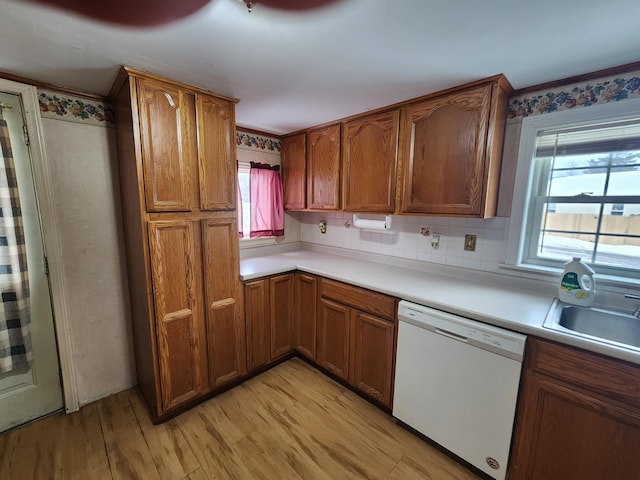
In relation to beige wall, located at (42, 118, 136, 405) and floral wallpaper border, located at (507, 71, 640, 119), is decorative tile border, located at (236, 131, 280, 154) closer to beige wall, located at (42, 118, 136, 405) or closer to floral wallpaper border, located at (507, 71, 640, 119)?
beige wall, located at (42, 118, 136, 405)

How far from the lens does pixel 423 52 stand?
1.26 m

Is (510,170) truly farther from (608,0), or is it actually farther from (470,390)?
(470,390)

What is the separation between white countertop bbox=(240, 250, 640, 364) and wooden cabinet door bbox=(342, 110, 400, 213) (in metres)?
0.52

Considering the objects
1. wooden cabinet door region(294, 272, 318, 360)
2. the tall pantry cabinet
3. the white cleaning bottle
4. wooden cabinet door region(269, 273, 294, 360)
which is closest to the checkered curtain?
the tall pantry cabinet

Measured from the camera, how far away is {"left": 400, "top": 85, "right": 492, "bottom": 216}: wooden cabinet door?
1593mm

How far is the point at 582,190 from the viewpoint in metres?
1.61


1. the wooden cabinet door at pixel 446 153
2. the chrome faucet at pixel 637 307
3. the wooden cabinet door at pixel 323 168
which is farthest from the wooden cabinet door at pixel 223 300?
the chrome faucet at pixel 637 307

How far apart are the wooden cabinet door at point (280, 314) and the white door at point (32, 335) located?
→ 145 cm

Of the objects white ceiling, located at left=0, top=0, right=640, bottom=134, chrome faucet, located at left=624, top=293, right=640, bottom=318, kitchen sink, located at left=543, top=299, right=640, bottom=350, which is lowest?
kitchen sink, located at left=543, top=299, right=640, bottom=350

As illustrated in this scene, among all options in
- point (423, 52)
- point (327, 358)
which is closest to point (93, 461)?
point (327, 358)

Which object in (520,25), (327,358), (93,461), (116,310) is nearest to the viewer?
(520,25)

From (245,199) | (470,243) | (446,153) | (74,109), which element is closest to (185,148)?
(74,109)

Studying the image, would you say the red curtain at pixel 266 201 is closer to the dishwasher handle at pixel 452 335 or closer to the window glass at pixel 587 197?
the dishwasher handle at pixel 452 335

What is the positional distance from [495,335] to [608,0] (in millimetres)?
1342
